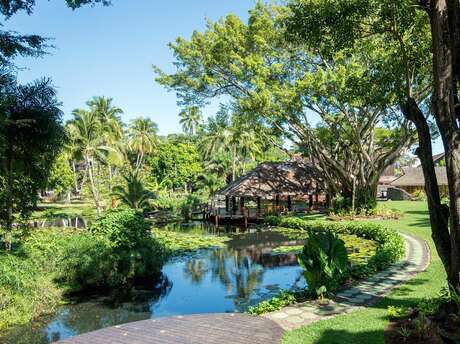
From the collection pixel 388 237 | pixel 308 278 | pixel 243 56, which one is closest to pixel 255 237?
pixel 388 237

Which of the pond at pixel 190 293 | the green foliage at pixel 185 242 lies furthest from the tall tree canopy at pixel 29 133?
the green foliage at pixel 185 242

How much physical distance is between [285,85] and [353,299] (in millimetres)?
17417

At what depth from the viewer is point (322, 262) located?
8.75 m

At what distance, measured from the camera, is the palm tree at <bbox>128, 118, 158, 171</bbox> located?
5303 centimetres

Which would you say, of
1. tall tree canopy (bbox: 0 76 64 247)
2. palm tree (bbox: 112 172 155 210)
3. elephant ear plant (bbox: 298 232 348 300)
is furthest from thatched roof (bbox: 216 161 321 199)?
elephant ear plant (bbox: 298 232 348 300)

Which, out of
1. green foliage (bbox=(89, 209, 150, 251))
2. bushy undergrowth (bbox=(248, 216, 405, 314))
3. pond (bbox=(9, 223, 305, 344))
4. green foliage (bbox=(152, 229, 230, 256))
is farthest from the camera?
green foliage (bbox=(152, 229, 230, 256))

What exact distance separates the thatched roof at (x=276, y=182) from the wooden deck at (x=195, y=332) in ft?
68.0

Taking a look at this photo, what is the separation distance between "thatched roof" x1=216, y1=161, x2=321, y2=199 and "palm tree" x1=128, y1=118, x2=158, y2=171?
966 inches

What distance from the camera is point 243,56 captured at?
25000 mm

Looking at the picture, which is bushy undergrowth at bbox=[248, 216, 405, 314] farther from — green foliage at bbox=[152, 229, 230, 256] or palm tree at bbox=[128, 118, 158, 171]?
palm tree at bbox=[128, 118, 158, 171]

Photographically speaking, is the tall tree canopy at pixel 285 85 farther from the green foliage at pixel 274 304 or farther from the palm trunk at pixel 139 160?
the palm trunk at pixel 139 160

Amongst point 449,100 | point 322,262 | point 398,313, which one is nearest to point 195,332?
point 322,262

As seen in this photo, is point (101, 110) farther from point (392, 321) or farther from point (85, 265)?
point (392, 321)

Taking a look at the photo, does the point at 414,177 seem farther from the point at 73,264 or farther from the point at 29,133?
the point at 29,133
